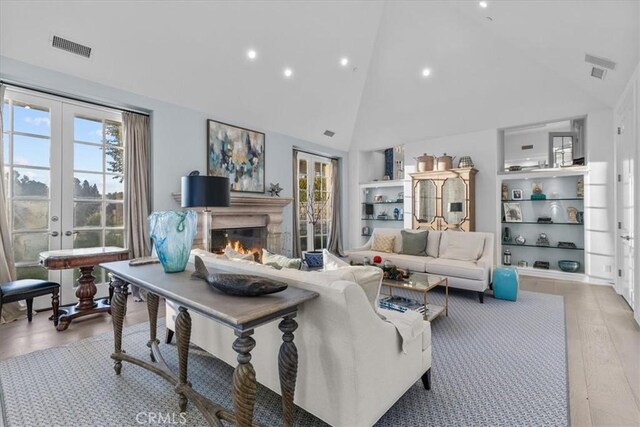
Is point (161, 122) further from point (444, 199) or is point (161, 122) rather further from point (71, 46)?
point (444, 199)

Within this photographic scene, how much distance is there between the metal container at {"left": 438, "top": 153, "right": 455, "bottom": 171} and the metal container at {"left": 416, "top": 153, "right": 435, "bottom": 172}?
190mm

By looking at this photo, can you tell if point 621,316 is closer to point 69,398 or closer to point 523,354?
point 523,354

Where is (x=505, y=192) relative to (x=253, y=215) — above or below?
above

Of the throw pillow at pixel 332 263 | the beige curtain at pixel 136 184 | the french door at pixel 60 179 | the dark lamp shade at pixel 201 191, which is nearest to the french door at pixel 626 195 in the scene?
the throw pillow at pixel 332 263

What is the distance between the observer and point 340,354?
57.7 inches

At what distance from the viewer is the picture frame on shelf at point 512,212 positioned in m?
5.74

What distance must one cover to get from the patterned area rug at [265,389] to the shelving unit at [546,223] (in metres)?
3.06

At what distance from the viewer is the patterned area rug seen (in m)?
1.79

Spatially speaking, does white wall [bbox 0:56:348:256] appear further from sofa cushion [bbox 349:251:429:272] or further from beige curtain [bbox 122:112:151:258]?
sofa cushion [bbox 349:251:429:272]

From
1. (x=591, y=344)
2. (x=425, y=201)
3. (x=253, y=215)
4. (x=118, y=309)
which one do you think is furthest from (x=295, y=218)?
(x=591, y=344)

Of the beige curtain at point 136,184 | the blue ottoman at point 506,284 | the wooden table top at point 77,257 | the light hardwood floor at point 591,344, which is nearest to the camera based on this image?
the light hardwood floor at point 591,344

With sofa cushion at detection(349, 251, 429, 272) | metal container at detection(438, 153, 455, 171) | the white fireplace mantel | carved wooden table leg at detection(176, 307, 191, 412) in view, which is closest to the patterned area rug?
carved wooden table leg at detection(176, 307, 191, 412)

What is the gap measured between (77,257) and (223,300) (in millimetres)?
2633

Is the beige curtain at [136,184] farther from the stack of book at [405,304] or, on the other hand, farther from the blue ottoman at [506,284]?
the blue ottoman at [506,284]
